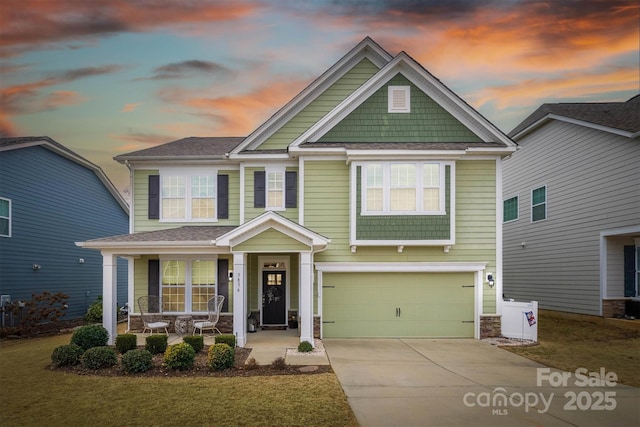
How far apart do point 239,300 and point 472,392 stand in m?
6.78

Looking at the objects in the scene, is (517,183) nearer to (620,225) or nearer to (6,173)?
(620,225)

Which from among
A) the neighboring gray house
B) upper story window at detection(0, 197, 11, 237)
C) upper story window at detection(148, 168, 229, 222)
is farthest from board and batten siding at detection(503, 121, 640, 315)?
upper story window at detection(0, 197, 11, 237)

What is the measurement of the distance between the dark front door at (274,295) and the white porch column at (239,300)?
281 centimetres

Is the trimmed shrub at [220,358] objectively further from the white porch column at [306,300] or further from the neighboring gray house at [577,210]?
the neighboring gray house at [577,210]

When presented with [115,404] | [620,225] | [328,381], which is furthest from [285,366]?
[620,225]

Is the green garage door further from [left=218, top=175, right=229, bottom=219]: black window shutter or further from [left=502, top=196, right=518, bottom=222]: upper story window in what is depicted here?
[left=502, top=196, right=518, bottom=222]: upper story window

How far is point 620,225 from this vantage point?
52.2ft

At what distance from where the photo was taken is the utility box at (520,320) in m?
13.9

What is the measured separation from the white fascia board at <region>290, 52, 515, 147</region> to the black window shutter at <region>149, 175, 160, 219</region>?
5052mm

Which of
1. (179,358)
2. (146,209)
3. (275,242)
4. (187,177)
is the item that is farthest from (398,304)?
(146,209)

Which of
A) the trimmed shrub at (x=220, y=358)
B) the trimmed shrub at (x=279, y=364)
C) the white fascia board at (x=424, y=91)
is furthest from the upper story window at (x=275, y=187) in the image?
the trimmed shrub at (x=220, y=358)

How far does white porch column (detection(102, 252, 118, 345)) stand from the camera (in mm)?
13039

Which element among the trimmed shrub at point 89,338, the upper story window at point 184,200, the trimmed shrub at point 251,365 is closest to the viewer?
the trimmed shrub at point 251,365

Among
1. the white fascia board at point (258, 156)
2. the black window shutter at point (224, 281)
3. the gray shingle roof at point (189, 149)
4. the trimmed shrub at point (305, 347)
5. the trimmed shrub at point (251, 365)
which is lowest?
the trimmed shrub at point (305, 347)
